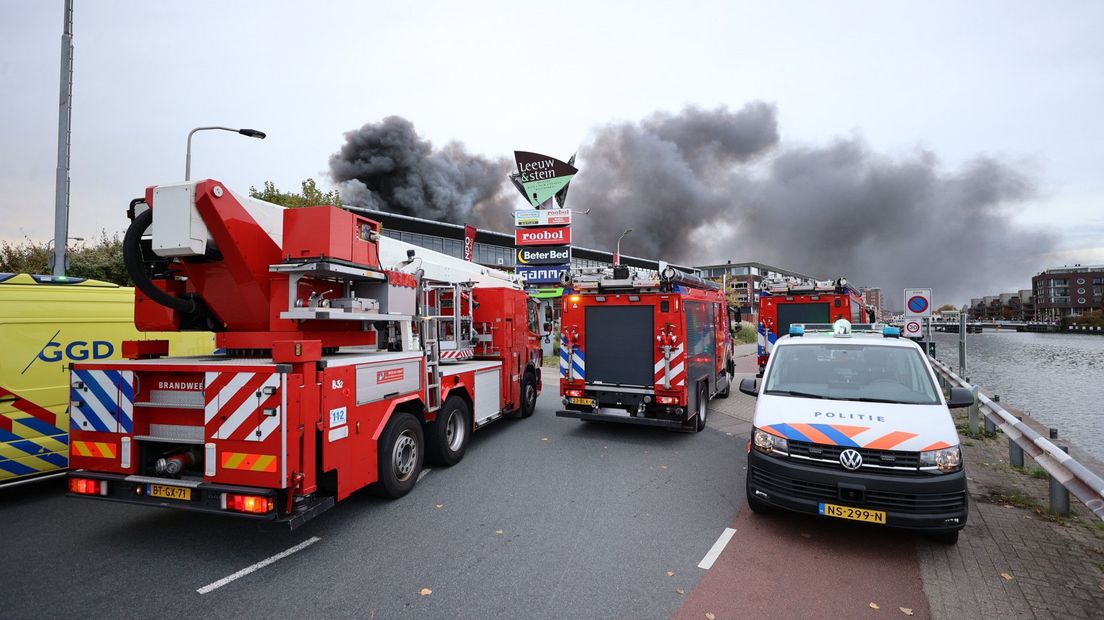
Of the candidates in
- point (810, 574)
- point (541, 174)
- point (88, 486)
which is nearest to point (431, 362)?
point (88, 486)

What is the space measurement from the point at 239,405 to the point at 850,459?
5.16 meters

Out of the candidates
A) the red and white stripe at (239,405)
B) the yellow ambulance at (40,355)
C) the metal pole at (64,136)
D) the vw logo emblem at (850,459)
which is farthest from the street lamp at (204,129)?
the vw logo emblem at (850,459)

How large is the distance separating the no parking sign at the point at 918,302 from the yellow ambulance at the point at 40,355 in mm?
17403

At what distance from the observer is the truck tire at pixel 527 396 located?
1014cm

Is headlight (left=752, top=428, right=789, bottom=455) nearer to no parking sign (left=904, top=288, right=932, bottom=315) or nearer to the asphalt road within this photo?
the asphalt road

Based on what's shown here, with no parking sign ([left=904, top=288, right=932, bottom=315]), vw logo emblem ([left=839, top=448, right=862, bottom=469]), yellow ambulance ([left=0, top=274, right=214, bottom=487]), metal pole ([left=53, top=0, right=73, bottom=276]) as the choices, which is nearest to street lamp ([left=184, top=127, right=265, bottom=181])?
metal pole ([left=53, top=0, right=73, bottom=276])

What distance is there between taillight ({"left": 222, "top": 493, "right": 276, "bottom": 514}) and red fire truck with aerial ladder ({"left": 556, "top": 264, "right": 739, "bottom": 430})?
5.44 metres

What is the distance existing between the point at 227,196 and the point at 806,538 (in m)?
6.18

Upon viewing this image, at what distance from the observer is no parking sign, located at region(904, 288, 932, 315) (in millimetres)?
14008

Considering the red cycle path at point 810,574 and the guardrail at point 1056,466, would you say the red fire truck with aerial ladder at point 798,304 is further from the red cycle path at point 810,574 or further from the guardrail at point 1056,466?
the red cycle path at point 810,574

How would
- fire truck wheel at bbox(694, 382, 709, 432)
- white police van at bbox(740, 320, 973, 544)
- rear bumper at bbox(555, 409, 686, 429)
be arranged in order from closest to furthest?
white police van at bbox(740, 320, 973, 544) → rear bumper at bbox(555, 409, 686, 429) → fire truck wheel at bbox(694, 382, 709, 432)

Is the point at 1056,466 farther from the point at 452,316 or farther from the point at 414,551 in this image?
the point at 452,316

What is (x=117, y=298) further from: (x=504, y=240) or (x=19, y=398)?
(x=504, y=240)

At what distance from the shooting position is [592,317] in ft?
29.9
